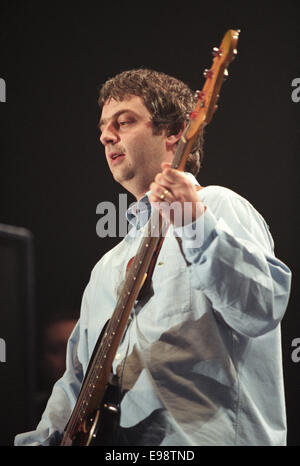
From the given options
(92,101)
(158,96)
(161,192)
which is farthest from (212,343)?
(92,101)

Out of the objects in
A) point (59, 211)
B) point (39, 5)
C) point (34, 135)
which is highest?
point (39, 5)

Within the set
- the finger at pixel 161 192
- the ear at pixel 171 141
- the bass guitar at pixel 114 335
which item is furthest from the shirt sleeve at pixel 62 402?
the finger at pixel 161 192

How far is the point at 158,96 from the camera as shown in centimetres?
167

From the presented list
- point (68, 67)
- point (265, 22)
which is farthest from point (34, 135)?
point (265, 22)

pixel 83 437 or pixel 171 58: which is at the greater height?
pixel 171 58

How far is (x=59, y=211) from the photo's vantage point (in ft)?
7.82

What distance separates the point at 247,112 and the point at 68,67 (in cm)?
94

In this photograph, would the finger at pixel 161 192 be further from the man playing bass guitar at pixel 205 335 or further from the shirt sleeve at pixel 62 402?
the shirt sleeve at pixel 62 402

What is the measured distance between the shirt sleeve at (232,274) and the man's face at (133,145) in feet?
1.91

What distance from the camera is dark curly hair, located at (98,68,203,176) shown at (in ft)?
5.40

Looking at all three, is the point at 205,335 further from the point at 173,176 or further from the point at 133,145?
the point at 133,145

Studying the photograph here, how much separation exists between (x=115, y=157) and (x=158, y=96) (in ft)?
0.88

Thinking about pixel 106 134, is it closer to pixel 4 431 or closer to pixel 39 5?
pixel 4 431

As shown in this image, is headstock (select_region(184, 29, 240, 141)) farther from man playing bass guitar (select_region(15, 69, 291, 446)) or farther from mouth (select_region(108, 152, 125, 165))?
mouth (select_region(108, 152, 125, 165))
